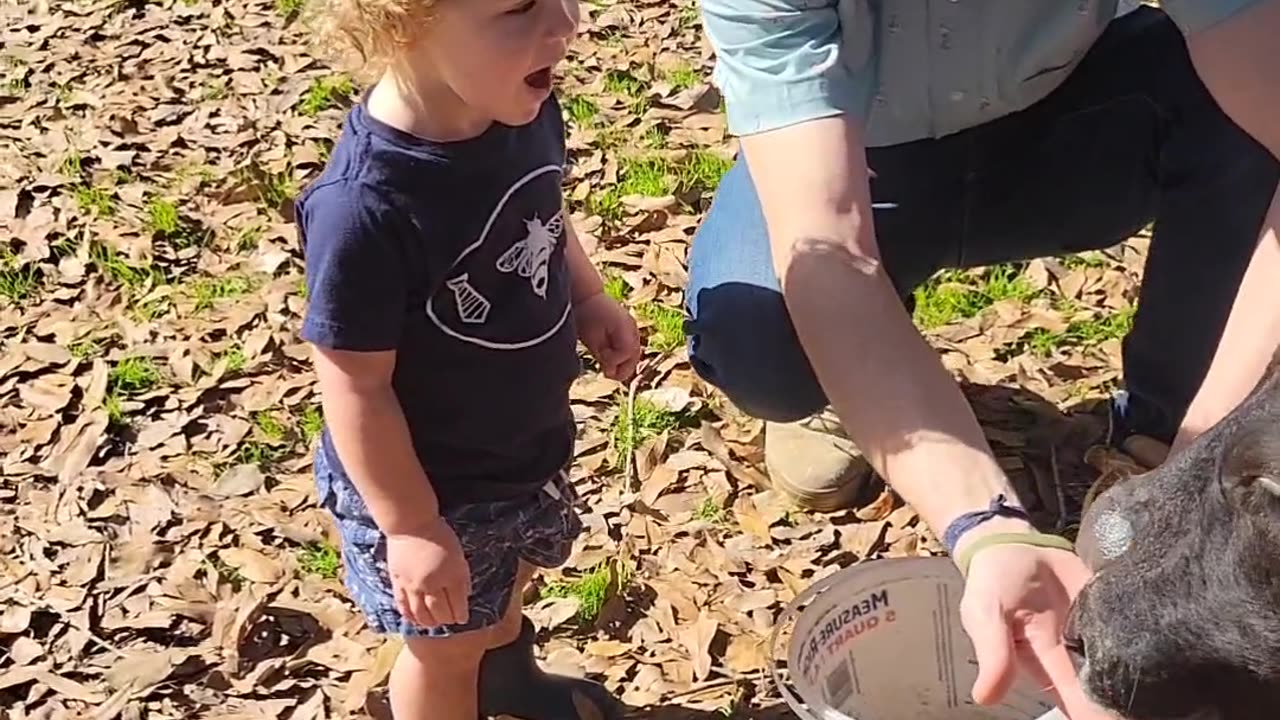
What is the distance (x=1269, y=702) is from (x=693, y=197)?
2702 mm

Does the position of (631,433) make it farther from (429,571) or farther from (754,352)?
(429,571)

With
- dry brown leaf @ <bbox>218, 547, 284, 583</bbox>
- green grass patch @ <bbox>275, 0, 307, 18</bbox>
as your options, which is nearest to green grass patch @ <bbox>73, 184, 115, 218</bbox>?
green grass patch @ <bbox>275, 0, 307, 18</bbox>

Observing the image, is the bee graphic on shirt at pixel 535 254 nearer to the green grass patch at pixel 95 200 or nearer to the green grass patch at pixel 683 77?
the green grass patch at pixel 95 200

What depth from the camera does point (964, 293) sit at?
438cm

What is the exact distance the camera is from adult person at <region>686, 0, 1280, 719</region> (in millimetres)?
2619

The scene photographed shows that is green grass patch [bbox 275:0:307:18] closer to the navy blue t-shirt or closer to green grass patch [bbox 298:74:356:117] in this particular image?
green grass patch [bbox 298:74:356:117]

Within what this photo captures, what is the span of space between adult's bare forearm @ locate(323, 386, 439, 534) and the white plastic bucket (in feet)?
2.11

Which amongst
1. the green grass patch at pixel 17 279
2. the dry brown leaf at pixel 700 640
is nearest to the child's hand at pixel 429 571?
the dry brown leaf at pixel 700 640

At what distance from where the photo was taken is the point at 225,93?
5367 millimetres

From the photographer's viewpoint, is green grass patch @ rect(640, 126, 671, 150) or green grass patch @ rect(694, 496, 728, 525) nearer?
green grass patch @ rect(694, 496, 728, 525)

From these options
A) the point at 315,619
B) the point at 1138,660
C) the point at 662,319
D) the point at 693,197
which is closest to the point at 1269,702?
the point at 1138,660

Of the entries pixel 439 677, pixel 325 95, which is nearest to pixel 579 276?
pixel 439 677

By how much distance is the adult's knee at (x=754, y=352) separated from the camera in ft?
11.5

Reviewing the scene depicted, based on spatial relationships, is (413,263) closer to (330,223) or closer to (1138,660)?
(330,223)
